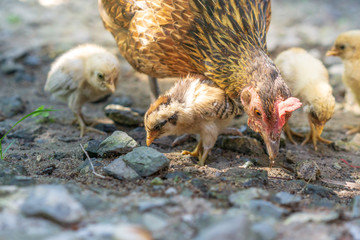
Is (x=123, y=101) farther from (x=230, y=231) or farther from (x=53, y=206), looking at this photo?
(x=230, y=231)

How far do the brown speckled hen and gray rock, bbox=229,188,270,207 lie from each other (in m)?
0.61

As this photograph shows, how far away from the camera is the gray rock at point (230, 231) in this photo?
65.4 inches

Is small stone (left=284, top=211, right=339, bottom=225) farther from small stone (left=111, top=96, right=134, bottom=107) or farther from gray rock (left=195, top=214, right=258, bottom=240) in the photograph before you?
small stone (left=111, top=96, right=134, bottom=107)

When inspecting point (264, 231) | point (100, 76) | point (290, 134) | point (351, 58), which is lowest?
point (290, 134)

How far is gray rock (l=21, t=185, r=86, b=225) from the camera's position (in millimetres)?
1843

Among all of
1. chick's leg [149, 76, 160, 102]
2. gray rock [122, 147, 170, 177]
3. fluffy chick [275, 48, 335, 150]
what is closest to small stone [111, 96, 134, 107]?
chick's leg [149, 76, 160, 102]

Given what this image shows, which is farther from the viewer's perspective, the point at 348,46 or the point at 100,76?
the point at 348,46

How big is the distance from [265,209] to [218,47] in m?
1.61

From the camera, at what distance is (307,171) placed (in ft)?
10.2

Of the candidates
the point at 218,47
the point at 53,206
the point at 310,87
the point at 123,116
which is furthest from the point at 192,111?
the point at 53,206

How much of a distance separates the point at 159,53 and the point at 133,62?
0.44 m

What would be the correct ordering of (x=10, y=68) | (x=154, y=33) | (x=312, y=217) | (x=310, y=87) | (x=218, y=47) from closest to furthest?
(x=312, y=217) → (x=218, y=47) → (x=154, y=33) → (x=310, y=87) → (x=10, y=68)

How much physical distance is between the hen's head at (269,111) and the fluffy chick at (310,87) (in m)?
1.11

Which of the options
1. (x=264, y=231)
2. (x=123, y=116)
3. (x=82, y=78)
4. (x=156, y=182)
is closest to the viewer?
(x=264, y=231)
